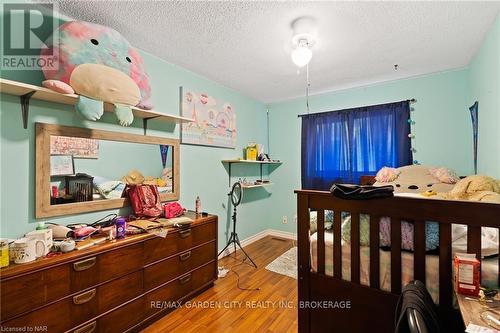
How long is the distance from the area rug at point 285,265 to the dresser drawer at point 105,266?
64.1 inches

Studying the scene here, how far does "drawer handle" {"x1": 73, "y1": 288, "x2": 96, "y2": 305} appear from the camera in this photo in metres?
1.31

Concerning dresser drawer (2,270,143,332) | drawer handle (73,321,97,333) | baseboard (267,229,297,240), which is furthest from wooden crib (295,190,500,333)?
baseboard (267,229,297,240)

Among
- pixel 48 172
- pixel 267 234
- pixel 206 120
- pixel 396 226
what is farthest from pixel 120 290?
pixel 267 234

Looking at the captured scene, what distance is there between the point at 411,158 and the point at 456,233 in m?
1.96

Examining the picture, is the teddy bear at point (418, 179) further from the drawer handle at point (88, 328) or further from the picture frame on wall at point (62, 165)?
the picture frame on wall at point (62, 165)

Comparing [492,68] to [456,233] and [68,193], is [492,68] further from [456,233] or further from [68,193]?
[68,193]

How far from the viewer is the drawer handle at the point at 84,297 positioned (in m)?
1.31

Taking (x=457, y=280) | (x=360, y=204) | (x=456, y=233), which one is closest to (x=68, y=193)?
(x=360, y=204)

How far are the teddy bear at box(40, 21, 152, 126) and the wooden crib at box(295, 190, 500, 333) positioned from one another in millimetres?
1573

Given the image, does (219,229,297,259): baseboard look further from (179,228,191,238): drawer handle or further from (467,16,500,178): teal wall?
(467,16,500,178): teal wall

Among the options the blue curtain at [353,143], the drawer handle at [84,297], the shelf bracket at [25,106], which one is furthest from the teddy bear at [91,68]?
the blue curtain at [353,143]

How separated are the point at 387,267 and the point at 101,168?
2.21m

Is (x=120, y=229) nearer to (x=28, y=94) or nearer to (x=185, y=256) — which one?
(x=185, y=256)

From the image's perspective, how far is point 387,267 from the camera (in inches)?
49.3
